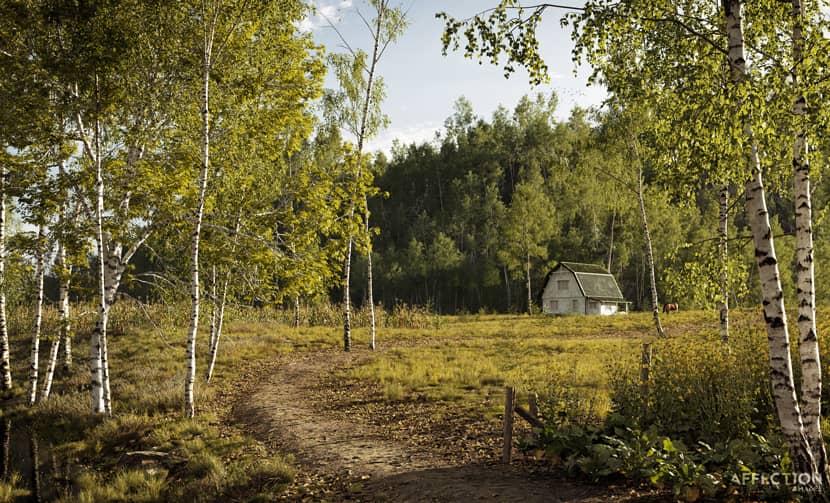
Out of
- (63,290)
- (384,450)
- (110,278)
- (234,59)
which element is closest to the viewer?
(384,450)

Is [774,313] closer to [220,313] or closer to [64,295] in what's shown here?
[220,313]

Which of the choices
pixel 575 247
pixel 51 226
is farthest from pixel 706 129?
pixel 575 247

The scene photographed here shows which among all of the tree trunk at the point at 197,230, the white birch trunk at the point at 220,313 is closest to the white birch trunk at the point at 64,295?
the tree trunk at the point at 197,230

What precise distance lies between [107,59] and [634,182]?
35.9 metres

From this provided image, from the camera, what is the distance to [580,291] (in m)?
43.3

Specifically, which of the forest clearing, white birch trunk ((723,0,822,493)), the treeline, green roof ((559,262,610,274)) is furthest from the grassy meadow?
green roof ((559,262,610,274))

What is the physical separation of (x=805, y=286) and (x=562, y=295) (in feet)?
132

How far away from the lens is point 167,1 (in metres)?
12.7

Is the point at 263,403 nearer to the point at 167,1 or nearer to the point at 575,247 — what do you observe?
the point at 167,1

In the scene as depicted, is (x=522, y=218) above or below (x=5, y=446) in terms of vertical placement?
above

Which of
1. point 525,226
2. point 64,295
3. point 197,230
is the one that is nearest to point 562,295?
point 525,226

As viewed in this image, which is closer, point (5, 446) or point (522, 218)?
point (5, 446)

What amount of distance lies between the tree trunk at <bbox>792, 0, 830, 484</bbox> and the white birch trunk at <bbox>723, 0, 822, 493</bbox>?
313 mm

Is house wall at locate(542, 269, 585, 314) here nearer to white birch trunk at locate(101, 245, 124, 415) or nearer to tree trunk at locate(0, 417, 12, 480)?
white birch trunk at locate(101, 245, 124, 415)
